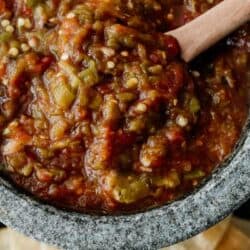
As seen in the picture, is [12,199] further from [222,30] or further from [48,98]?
[222,30]

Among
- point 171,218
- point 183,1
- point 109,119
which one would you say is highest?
point 183,1

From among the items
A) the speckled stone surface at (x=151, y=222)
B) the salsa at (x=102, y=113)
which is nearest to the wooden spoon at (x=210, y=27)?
the salsa at (x=102, y=113)

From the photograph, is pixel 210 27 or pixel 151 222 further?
pixel 210 27

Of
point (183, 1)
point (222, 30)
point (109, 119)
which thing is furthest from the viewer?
point (183, 1)

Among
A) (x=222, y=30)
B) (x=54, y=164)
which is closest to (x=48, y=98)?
(x=54, y=164)

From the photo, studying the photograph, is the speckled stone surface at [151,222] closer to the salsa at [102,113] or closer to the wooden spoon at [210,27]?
the salsa at [102,113]

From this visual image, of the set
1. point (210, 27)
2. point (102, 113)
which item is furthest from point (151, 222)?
point (210, 27)

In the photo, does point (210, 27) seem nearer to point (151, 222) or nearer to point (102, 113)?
point (102, 113)
